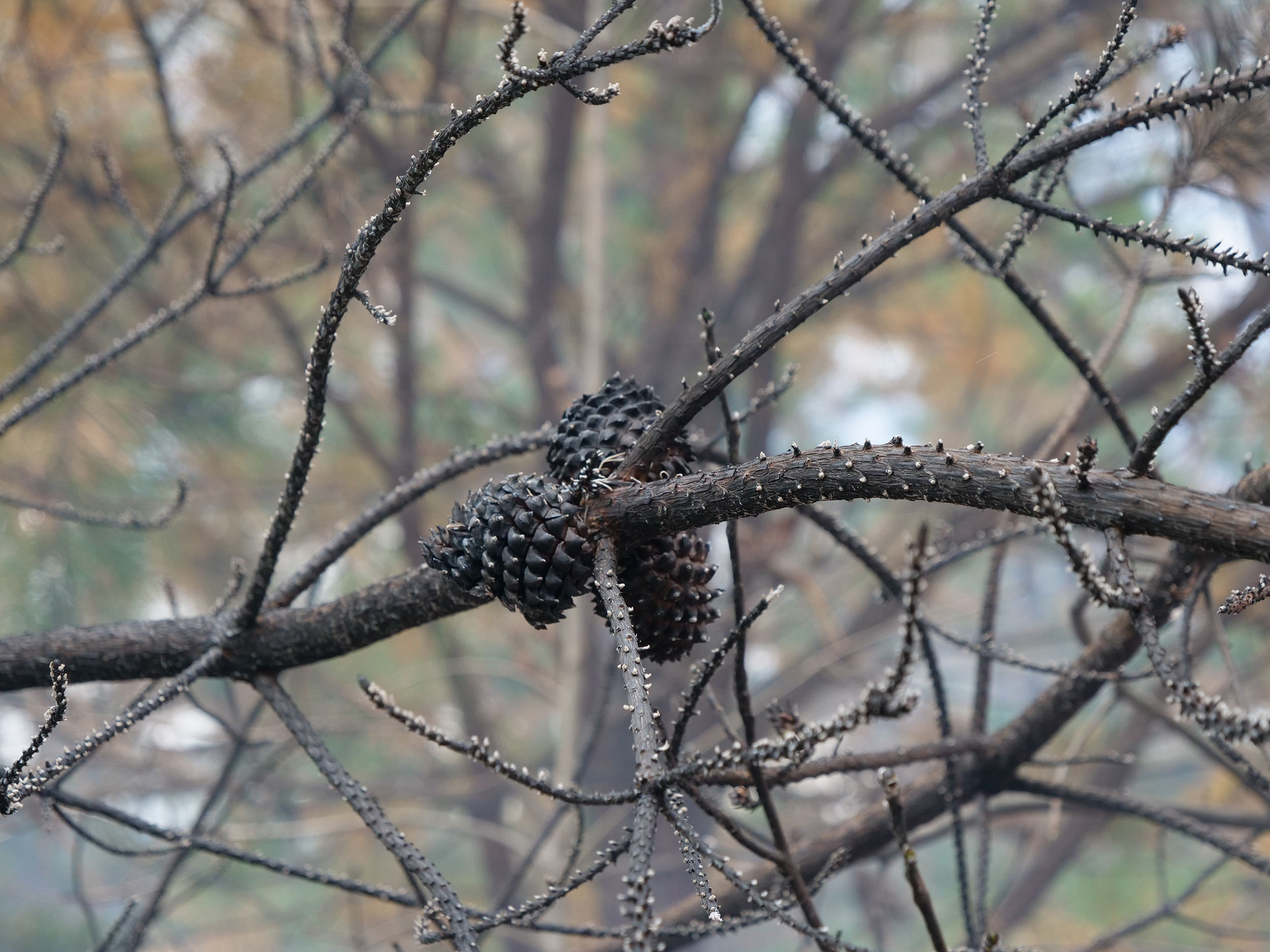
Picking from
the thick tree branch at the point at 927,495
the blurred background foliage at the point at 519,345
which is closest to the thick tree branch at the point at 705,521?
the thick tree branch at the point at 927,495

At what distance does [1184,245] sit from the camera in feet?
1.01

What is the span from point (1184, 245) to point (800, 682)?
107cm

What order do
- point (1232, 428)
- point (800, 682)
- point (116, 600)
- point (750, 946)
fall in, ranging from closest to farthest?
1. point (800, 682)
2. point (116, 600)
3. point (1232, 428)
4. point (750, 946)

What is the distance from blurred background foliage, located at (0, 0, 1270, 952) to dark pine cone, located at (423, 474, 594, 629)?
598 mm

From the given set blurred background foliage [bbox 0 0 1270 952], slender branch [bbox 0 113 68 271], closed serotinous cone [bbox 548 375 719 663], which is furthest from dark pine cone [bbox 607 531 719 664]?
blurred background foliage [bbox 0 0 1270 952]

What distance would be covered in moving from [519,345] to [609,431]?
1555 mm

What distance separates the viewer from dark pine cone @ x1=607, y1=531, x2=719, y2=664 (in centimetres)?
37

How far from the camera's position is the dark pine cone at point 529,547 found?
1.13ft

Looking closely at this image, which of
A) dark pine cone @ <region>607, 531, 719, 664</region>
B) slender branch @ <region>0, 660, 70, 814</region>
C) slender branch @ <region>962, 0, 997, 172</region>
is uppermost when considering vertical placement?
slender branch @ <region>962, 0, 997, 172</region>

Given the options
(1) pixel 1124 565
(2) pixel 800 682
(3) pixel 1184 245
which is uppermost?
(2) pixel 800 682

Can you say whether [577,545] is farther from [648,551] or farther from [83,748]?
[83,748]

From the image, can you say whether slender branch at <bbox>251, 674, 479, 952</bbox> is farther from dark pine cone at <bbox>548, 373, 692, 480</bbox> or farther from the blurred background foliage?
the blurred background foliage

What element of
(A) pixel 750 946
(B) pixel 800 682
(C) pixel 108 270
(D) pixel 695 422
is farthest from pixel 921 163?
(A) pixel 750 946

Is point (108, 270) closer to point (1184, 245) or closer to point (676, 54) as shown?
point (676, 54)
